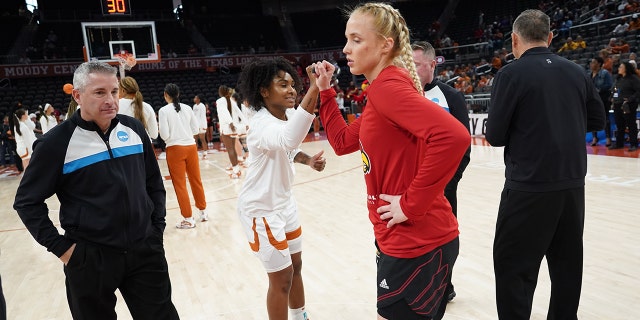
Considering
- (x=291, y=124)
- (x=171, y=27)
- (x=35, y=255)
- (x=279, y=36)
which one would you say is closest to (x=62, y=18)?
(x=171, y=27)

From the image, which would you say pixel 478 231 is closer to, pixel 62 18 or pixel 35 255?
pixel 35 255

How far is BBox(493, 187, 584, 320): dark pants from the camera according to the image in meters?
2.32

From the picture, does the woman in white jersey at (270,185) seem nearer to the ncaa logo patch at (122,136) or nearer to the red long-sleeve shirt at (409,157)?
the ncaa logo patch at (122,136)

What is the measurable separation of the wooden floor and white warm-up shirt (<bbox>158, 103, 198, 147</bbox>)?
3.75ft

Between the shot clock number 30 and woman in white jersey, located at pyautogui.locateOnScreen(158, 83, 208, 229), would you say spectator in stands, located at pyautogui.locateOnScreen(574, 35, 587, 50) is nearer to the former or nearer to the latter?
woman in white jersey, located at pyautogui.locateOnScreen(158, 83, 208, 229)

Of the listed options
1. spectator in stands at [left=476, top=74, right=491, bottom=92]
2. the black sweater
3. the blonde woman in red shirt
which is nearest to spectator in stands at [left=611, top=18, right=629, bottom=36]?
spectator in stands at [left=476, top=74, right=491, bottom=92]

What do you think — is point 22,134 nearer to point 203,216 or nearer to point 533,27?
point 203,216

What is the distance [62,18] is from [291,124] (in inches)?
1063

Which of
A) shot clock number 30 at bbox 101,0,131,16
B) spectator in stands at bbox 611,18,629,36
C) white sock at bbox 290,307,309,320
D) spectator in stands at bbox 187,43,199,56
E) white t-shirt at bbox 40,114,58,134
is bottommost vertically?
white sock at bbox 290,307,309,320

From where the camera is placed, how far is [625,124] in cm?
916

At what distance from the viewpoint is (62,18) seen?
24.5 metres

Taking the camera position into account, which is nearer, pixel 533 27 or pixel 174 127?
pixel 533 27

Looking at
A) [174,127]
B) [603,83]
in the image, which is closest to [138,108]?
[174,127]

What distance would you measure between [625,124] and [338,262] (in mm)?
7788
